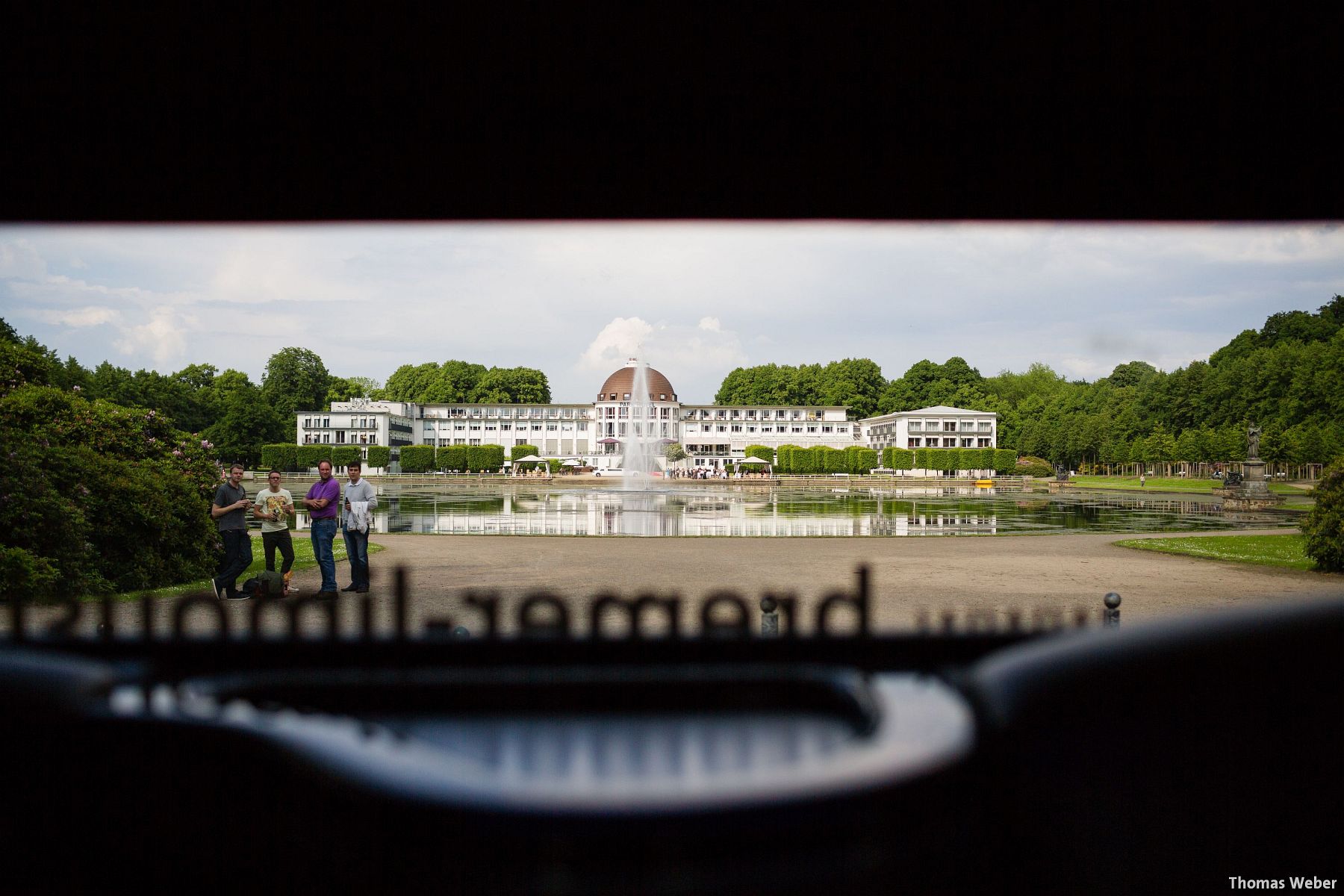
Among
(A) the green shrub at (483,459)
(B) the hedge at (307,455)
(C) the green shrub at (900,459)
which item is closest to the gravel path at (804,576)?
(A) the green shrub at (483,459)

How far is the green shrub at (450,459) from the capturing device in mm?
75250

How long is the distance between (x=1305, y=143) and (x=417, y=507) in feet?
94.3

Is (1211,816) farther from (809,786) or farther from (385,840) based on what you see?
(385,840)

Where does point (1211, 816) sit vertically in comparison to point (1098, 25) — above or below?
below

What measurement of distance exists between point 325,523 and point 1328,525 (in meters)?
14.4

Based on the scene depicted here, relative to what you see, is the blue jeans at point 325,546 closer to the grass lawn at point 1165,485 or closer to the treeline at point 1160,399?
the treeline at point 1160,399

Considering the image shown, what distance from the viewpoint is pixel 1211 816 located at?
156 cm

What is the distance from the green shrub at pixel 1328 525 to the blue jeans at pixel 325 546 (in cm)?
1418

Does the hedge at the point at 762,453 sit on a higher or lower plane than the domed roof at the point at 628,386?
lower

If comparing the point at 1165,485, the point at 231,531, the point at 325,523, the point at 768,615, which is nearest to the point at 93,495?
the point at 231,531

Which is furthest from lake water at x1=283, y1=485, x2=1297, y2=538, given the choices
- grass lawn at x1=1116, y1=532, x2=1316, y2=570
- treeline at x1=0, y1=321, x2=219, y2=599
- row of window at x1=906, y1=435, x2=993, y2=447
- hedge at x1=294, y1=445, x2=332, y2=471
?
row of window at x1=906, y1=435, x2=993, y2=447

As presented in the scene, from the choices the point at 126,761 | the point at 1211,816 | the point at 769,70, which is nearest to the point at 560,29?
the point at 769,70

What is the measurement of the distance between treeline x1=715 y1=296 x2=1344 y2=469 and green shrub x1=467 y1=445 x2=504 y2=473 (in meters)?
43.1

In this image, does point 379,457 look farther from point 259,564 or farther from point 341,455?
point 259,564
